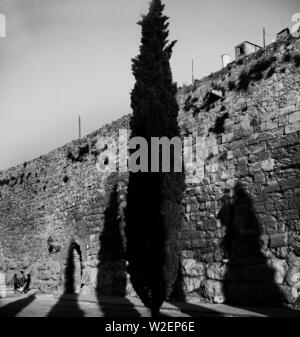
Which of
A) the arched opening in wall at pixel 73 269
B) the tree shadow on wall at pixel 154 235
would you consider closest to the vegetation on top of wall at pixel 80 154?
the arched opening in wall at pixel 73 269

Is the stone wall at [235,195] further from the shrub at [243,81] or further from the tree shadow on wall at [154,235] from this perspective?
the tree shadow on wall at [154,235]

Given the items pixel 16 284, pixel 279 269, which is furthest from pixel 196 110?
pixel 16 284

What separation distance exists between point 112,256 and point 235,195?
507 cm

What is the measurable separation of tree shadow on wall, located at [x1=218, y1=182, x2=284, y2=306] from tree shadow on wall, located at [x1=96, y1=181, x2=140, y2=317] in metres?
4.00

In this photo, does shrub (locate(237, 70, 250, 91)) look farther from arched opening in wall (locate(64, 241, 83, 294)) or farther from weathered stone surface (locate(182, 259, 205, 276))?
arched opening in wall (locate(64, 241, 83, 294))

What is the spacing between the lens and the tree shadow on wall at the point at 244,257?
895 cm

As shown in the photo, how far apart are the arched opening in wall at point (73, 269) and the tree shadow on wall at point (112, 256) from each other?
1.74 metres

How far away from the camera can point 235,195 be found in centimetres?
1005

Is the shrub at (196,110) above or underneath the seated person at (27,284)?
above

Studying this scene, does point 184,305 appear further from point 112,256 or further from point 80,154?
point 80,154

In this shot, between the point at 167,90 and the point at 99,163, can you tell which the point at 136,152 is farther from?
the point at 99,163

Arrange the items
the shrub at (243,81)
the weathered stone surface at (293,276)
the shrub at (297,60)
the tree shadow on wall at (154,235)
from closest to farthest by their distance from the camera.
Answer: the tree shadow on wall at (154,235)
the weathered stone surface at (293,276)
the shrub at (297,60)
the shrub at (243,81)
